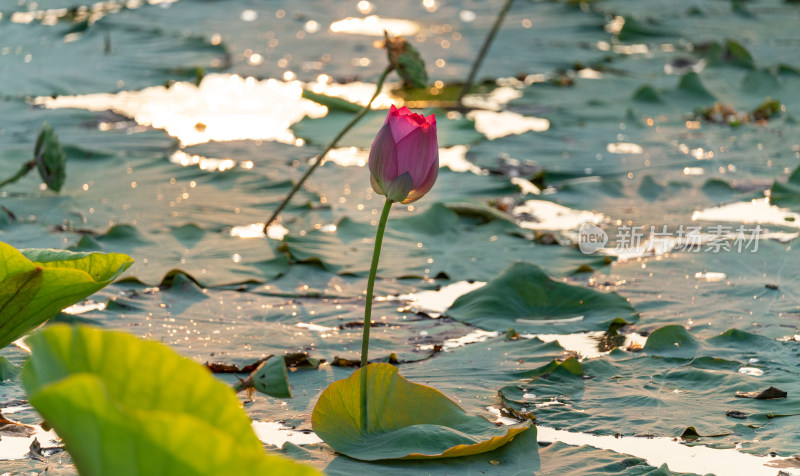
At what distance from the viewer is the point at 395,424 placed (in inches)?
51.9

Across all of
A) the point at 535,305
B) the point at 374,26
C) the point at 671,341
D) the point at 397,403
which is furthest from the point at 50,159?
the point at 374,26

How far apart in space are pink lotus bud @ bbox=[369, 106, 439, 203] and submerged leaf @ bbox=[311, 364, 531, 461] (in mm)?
251

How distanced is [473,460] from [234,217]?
1.30 meters

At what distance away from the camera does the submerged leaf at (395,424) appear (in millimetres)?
1272

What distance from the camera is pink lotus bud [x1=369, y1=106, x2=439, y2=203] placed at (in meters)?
1.23

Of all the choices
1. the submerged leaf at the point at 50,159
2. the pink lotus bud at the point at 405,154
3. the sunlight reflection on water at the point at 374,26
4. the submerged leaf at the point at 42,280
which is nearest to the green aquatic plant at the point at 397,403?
the pink lotus bud at the point at 405,154

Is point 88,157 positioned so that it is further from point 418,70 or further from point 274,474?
point 274,474

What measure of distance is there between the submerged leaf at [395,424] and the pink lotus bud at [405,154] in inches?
9.9

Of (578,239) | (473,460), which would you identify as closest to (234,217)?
(578,239)

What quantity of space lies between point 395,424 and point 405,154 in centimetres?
38

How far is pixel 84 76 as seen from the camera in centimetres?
377

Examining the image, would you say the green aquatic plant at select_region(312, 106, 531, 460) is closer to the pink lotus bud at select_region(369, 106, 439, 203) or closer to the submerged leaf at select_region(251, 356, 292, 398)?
the pink lotus bud at select_region(369, 106, 439, 203)

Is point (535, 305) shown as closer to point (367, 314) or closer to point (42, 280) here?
point (367, 314)

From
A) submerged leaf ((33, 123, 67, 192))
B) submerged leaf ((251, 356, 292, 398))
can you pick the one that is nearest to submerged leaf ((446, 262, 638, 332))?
submerged leaf ((251, 356, 292, 398))
